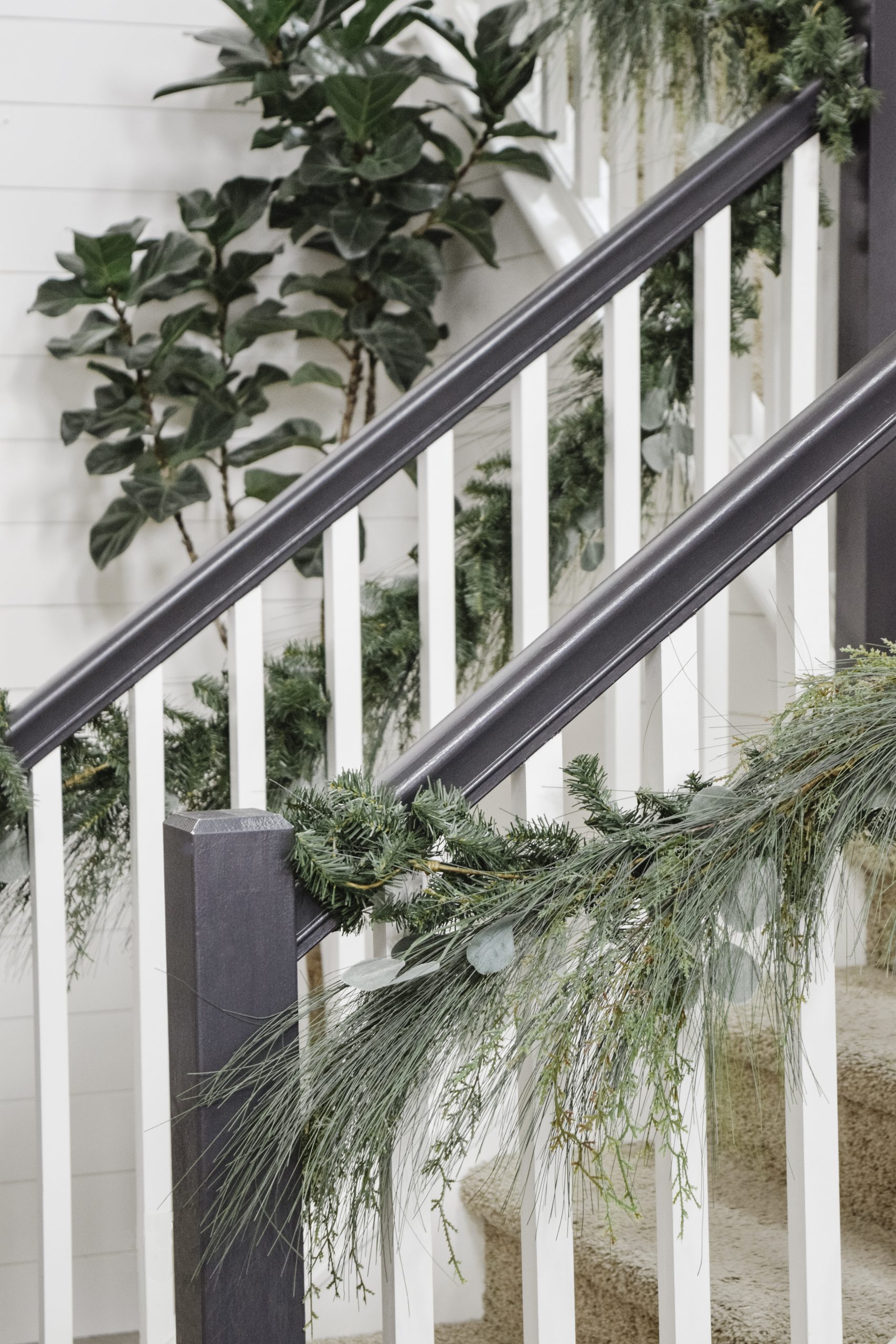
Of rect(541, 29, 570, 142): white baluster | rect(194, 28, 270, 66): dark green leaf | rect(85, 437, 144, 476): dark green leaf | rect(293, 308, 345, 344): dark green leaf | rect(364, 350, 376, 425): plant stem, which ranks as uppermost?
rect(194, 28, 270, 66): dark green leaf

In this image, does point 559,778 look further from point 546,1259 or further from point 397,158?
point 397,158

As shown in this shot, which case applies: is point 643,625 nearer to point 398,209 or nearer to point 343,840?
point 343,840

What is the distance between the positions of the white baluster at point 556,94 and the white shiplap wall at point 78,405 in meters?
0.19

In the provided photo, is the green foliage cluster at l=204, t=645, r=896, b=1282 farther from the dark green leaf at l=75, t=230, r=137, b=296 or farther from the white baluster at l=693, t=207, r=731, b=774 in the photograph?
the dark green leaf at l=75, t=230, r=137, b=296

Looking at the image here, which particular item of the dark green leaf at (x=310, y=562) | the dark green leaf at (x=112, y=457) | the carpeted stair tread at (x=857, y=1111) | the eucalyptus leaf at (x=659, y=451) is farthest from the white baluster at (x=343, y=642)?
the dark green leaf at (x=112, y=457)

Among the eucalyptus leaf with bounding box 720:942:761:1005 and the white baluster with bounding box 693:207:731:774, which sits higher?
the white baluster with bounding box 693:207:731:774

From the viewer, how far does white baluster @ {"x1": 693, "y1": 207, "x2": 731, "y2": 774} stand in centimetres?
144

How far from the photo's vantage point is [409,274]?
2.27m

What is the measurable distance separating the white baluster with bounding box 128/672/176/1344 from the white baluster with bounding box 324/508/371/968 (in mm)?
202

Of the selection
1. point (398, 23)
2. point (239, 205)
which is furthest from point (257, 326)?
point (398, 23)

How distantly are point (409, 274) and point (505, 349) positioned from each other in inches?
37.0

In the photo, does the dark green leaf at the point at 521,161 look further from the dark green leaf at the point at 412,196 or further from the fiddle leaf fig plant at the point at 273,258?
the dark green leaf at the point at 412,196

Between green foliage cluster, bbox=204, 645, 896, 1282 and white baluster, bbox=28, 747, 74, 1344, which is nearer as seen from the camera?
green foliage cluster, bbox=204, 645, 896, 1282

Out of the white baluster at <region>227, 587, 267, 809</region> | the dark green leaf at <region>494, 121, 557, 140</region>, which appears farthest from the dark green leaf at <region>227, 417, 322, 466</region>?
the white baluster at <region>227, 587, 267, 809</region>
